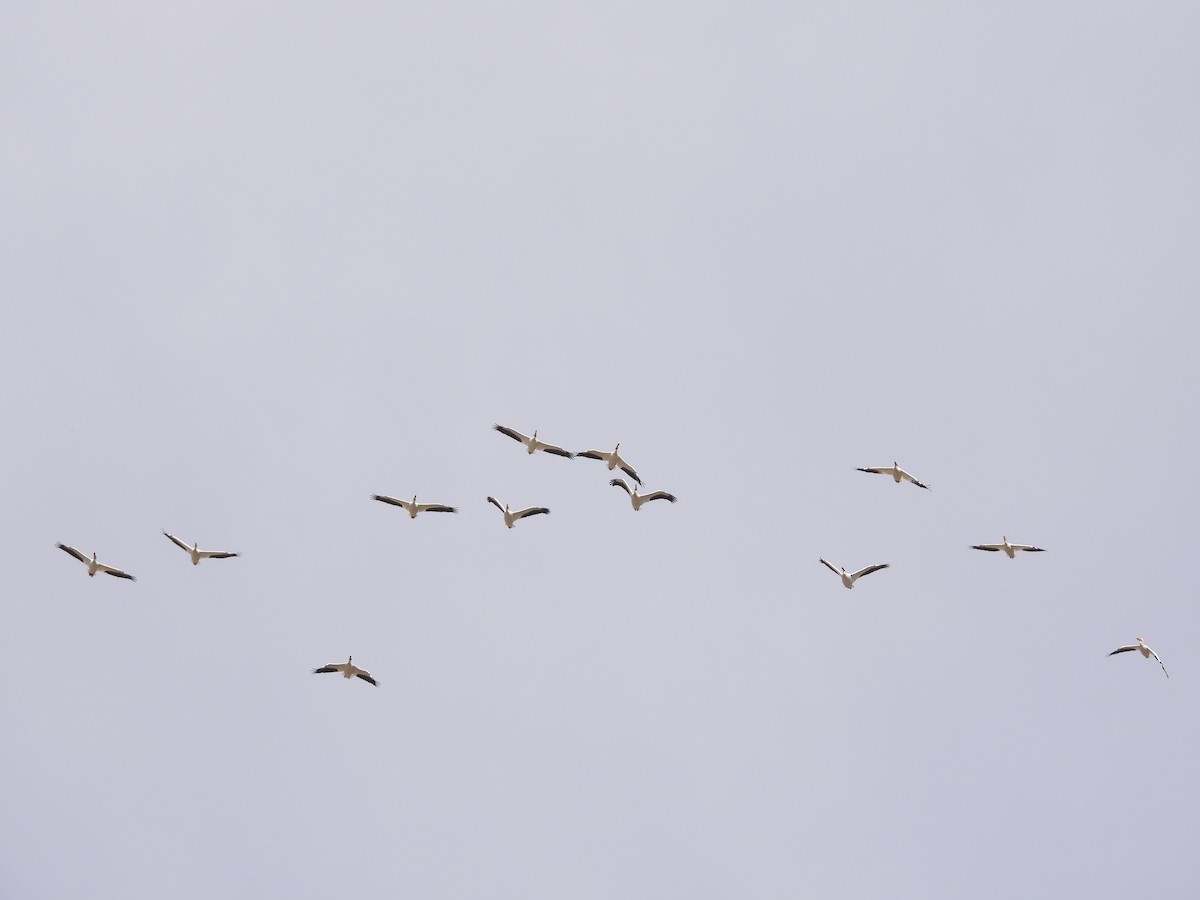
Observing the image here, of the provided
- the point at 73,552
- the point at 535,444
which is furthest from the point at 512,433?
the point at 73,552

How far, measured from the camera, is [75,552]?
53406 millimetres

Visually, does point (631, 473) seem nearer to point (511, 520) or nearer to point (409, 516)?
point (511, 520)

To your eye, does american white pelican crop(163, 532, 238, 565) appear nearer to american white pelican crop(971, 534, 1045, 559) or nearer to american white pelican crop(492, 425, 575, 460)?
american white pelican crop(492, 425, 575, 460)

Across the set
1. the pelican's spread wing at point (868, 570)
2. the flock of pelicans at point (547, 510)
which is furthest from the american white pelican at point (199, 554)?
the pelican's spread wing at point (868, 570)

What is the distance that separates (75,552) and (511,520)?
1746cm

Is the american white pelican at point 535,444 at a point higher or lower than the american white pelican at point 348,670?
higher

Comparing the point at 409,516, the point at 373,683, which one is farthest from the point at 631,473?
the point at 373,683

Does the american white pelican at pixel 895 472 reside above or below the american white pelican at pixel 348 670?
above

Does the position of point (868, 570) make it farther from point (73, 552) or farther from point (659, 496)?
point (73, 552)

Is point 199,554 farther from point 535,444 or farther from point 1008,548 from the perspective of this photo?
point 1008,548

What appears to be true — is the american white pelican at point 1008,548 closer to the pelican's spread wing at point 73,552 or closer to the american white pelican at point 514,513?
the american white pelican at point 514,513

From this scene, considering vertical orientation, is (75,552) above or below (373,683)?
above

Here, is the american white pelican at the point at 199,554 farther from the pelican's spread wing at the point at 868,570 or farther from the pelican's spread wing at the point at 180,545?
the pelican's spread wing at the point at 868,570

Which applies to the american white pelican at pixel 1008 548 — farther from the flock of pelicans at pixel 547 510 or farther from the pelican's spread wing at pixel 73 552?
the pelican's spread wing at pixel 73 552
